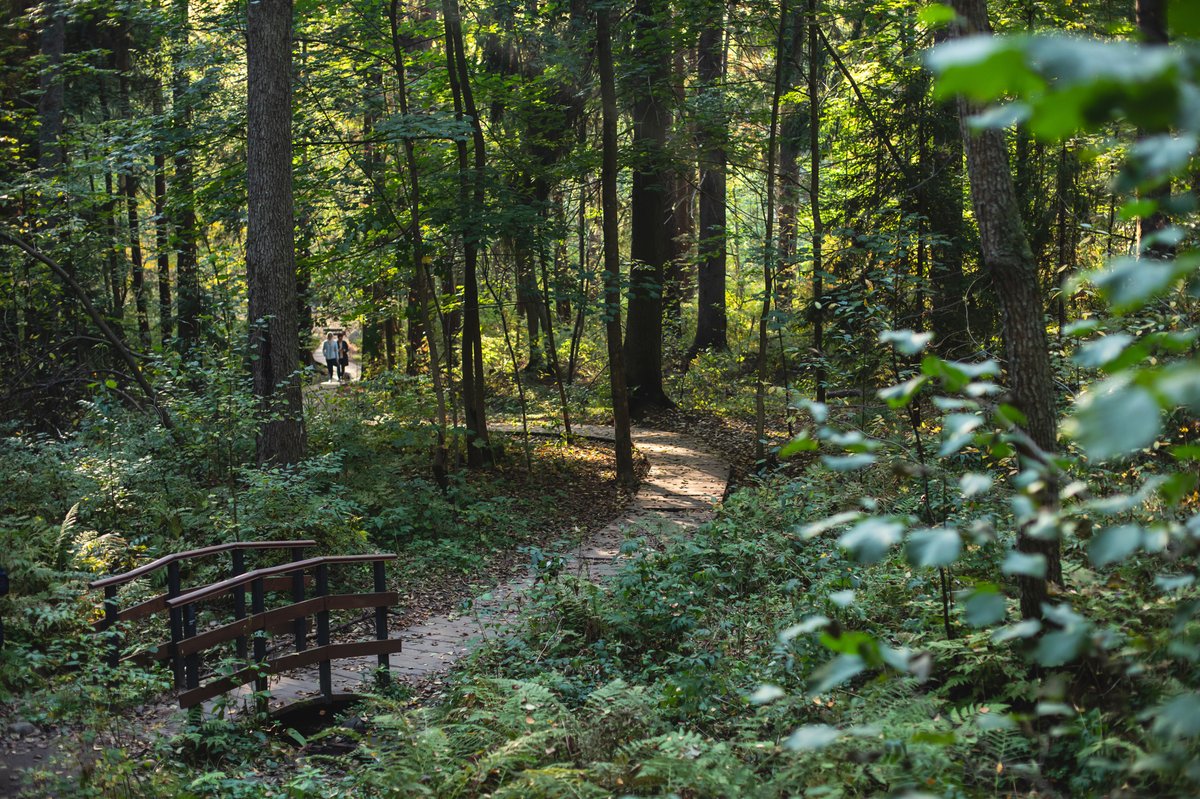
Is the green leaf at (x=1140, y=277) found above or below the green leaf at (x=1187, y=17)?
below

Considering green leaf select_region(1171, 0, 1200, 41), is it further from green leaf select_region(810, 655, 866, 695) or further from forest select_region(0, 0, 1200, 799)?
green leaf select_region(810, 655, 866, 695)

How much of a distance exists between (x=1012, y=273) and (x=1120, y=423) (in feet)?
14.1

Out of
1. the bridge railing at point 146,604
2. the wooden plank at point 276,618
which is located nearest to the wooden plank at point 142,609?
the bridge railing at point 146,604

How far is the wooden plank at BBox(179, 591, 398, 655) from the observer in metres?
6.39

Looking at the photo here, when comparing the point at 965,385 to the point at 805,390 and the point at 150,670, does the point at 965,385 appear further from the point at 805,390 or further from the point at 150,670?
the point at 805,390

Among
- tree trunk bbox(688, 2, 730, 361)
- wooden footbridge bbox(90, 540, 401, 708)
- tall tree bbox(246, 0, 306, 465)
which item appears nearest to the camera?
wooden footbridge bbox(90, 540, 401, 708)

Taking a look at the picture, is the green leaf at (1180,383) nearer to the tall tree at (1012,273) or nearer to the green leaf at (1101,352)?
the green leaf at (1101,352)

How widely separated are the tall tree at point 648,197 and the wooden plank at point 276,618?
825cm

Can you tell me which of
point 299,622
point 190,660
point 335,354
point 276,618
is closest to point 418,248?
point 299,622

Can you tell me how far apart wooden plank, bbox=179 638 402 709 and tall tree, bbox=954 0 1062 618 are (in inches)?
211

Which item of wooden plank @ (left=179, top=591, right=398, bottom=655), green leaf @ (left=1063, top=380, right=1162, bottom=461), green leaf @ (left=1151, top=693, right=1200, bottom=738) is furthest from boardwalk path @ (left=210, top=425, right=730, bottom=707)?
green leaf @ (left=1063, top=380, right=1162, bottom=461)

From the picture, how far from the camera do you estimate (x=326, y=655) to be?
288 inches

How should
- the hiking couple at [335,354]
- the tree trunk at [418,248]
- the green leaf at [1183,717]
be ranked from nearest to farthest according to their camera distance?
the green leaf at [1183,717]
the tree trunk at [418,248]
the hiking couple at [335,354]

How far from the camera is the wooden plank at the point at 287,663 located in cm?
625
